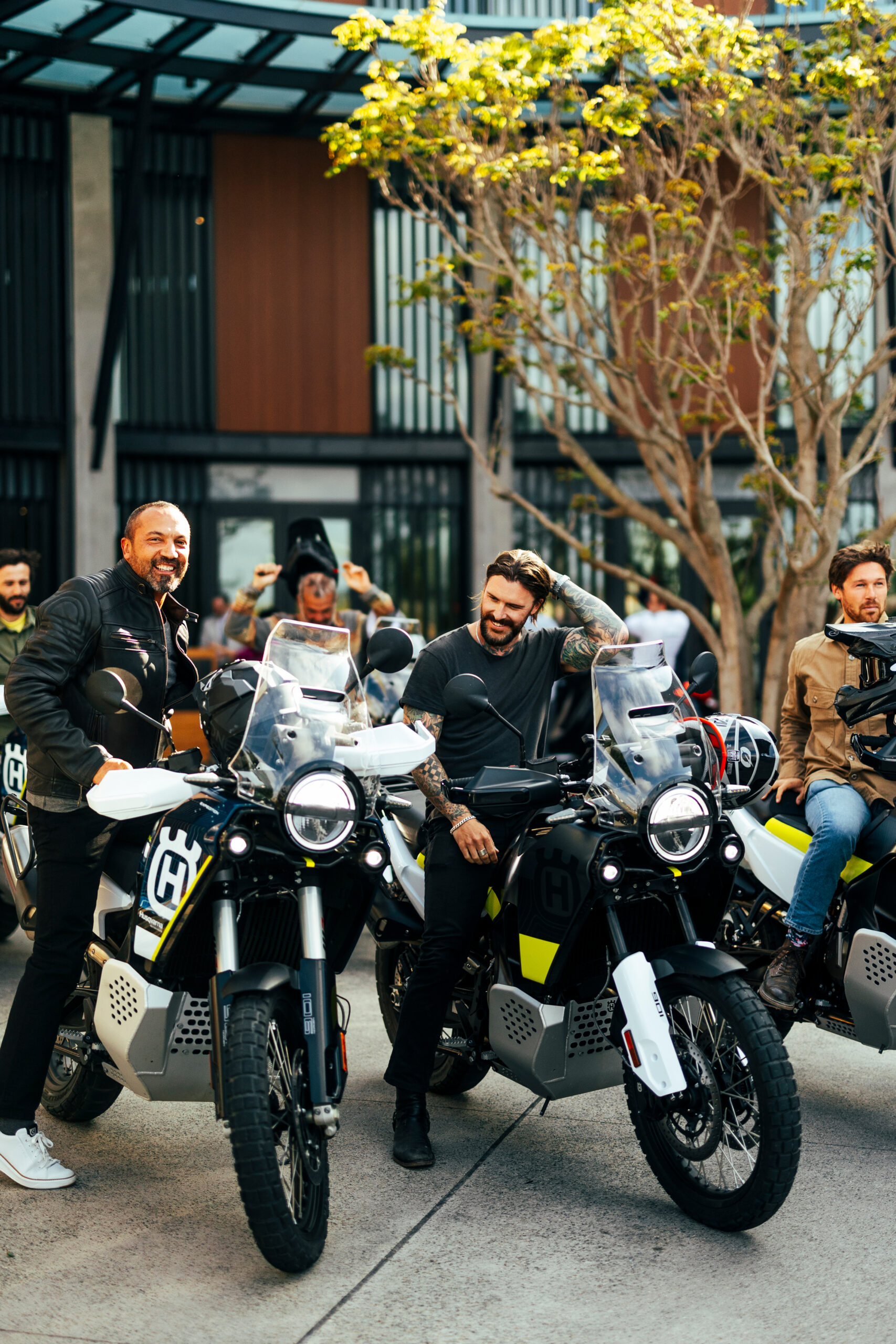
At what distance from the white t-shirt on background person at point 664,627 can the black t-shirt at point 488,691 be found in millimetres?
8449

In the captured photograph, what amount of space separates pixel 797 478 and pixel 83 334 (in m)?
8.39

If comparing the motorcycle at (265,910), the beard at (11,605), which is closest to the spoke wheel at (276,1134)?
the motorcycle at (265,910)

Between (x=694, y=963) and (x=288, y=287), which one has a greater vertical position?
(x=288, y=287)

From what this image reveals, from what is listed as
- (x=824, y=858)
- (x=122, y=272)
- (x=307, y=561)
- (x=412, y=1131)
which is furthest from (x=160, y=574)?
(x=122, y=272)

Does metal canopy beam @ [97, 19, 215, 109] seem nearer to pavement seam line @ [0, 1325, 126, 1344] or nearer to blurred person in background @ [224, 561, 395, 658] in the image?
blurred person in background @ [224, 561, 395, 658]

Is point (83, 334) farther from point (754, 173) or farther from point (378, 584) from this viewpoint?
point (754, 173)

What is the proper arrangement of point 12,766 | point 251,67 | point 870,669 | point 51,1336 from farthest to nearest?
point 251,67, point 12,766, point 870,669, point 51,1336

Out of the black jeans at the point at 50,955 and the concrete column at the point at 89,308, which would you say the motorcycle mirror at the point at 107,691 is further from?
the concrete column at the point at 89,308

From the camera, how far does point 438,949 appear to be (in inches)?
163

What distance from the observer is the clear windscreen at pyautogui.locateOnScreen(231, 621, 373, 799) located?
3500 mm

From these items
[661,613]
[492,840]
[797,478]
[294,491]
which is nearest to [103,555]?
[294,491]

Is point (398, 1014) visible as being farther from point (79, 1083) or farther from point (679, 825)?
point (679, 825)

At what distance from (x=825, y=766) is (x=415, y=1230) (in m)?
2.15

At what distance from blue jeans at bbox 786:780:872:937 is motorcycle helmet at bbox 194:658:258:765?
6.54 feet
